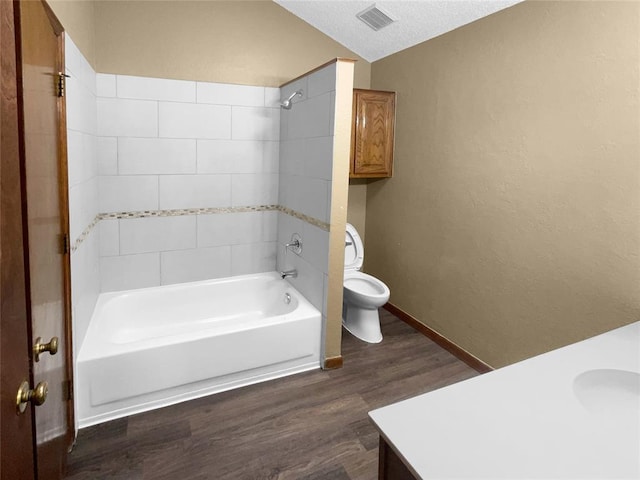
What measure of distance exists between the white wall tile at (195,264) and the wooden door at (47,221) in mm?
1331

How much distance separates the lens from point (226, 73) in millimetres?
3051

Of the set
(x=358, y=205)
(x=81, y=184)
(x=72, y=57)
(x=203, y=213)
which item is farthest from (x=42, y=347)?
(x=358, y=205)

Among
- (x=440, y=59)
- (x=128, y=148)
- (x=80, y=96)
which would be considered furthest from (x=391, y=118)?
(x=80, y=96)

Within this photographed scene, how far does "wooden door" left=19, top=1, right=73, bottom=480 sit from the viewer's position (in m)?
1.11

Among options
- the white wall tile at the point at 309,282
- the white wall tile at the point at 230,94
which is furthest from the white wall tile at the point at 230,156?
the white wall tile at the point at 309,282

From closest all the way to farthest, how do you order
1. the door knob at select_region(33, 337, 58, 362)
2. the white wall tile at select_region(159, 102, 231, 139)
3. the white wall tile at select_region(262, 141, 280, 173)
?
the door knob at select_region(33, 337, 58, 362)
the white wall tile at select_region(159, 102, 231, 139)
the white wall tile at select_region(262, 141, 280, 173)

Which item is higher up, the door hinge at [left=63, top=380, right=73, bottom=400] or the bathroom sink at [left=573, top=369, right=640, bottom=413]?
the bathroom sink at [left=573, top=369, right=640, bottom=413]

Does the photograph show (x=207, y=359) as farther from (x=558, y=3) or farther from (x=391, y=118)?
(x=558, y=3)

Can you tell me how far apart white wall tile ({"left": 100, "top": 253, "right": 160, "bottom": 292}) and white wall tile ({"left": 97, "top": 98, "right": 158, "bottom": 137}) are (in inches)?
34.8

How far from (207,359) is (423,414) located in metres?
1.69

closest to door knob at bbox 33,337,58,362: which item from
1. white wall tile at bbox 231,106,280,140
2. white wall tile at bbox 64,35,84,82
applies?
white wall tile at bbox 64,35,84,82

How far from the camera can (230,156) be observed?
316 cm

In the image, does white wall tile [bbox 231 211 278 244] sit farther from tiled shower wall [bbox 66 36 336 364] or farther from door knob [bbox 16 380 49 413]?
door knob [bbox 16 380 49 413]

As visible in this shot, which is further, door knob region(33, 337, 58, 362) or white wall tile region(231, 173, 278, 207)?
white wall tile region(231, 173, 278, 207)
